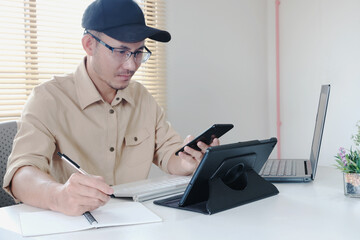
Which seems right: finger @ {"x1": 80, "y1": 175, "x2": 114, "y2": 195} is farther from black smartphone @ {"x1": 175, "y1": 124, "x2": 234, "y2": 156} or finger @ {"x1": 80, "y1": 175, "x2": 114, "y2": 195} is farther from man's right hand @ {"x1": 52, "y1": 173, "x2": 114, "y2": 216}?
black smartphone @ {"x1": 175, "y1": 124, "x2": 234, "y2": 156}

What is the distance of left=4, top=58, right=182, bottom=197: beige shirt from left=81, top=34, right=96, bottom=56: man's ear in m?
0.07

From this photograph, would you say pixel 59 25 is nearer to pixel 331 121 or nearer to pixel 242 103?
pixel 242 103

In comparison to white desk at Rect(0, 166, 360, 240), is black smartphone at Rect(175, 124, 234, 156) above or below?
above

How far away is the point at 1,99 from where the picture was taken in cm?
251

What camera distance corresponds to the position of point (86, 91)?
180 cm

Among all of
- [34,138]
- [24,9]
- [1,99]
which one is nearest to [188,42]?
[24,9]

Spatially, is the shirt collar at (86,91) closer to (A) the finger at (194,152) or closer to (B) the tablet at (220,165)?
(A) the finger at (194,152)

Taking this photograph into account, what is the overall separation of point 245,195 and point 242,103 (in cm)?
267

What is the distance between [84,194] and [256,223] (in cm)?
41

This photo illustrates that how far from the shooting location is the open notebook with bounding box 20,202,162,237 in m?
1.04

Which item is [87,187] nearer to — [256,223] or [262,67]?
[256,223]

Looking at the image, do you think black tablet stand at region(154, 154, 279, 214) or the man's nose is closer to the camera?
black tablet stand at region(154, 154, 279, 214)

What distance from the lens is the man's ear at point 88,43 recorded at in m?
1.82

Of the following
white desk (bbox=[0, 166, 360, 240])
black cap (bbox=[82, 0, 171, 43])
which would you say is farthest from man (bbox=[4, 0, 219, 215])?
white desk (bbox=[0, 166, 360, 240])
